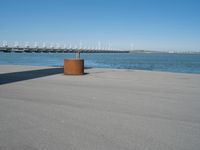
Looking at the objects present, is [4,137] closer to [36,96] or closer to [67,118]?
[67,118]

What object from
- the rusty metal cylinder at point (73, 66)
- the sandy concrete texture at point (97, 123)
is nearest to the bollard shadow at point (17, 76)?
the rusty metal cylinder at point (73, 66)

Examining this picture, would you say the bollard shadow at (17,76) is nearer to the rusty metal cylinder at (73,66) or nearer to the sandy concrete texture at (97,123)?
→ the rusty metal cylinder at (73,66)

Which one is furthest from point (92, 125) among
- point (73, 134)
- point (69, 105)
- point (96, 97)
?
point (96, 97)

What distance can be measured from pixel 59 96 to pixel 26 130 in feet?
13.3

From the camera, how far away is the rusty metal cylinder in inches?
707

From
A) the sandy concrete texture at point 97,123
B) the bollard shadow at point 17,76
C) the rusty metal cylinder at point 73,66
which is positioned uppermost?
the rusty metal cylinder at point 73,66

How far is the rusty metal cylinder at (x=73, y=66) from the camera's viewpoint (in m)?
18.0

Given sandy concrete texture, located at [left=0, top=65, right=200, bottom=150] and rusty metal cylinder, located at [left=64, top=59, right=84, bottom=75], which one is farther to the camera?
rusty metal cylinder, located at [left=64, top=59, right=84, bottom=75]

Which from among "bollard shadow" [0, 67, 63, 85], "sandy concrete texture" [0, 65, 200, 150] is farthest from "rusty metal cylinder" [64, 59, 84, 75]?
"sandy concrete texture" [0, 65, 200, 150]

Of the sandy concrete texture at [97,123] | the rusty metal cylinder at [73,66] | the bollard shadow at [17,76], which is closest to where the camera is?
the sandy concrete texture at [97,123]

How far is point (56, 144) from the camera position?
453 centimetres

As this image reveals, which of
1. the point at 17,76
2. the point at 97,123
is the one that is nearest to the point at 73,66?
the point at 17,76

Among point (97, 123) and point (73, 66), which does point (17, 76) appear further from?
point (97, 123)

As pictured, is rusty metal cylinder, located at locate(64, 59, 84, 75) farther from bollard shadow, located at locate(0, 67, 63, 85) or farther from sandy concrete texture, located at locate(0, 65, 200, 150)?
sandy concrete texture, located at locate(0, 65, 200, 150)
